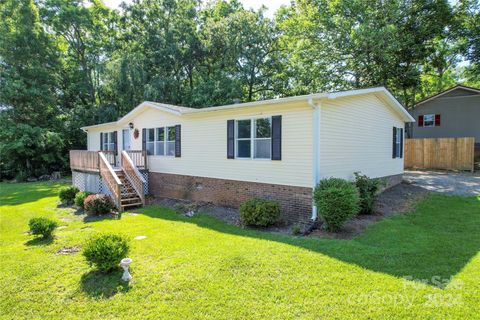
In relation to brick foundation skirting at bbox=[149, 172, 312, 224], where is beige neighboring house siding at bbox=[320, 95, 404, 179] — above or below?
above

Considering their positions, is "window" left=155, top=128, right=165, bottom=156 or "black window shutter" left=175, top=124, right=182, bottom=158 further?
"window" left=155, top=128, right=165, bottom=156

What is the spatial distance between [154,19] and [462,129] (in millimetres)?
24907

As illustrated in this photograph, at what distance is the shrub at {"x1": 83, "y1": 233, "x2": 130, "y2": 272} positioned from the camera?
483 centimetres

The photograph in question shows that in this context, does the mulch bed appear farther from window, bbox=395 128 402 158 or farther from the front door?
the front door

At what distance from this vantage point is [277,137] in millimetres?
8422

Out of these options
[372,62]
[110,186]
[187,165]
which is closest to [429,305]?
[187,165]

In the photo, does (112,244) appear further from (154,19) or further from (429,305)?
(154,19)

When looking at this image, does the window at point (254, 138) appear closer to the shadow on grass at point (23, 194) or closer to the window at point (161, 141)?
the window at point (161, 141)

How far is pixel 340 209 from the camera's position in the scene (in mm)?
6707

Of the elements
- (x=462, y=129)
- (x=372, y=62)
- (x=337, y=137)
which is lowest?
(x=337, y=137)

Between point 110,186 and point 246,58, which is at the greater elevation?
point 246,58

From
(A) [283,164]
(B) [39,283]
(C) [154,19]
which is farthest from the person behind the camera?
(C) [154,19]

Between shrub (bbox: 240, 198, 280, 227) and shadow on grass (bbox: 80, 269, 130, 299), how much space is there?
3707 millimetres

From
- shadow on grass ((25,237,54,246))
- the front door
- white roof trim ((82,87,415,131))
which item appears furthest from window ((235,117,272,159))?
the front door
